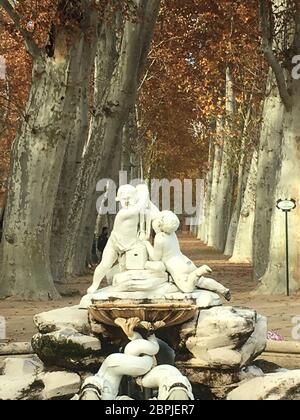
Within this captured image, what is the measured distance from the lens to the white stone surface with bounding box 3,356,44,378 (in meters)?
9.23

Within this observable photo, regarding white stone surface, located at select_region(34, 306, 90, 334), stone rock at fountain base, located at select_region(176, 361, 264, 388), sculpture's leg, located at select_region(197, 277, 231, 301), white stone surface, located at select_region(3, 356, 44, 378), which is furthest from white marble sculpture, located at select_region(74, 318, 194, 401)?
white stone surface, located at select_region(3, 356, 44, 378)

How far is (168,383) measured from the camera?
8047mm

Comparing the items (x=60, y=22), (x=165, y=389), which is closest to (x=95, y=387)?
(x=165, y=389)

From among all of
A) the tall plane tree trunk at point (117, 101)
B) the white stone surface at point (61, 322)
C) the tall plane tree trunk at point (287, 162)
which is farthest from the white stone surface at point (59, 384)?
the tall plane tree trunk at point (117, 101)

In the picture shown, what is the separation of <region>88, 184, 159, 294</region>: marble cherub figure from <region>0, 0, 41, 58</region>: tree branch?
800 cm

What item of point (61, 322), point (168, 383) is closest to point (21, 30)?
point (61, 322)

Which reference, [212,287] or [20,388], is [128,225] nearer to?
[212,287]

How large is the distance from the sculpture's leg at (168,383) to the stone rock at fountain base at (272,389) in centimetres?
69

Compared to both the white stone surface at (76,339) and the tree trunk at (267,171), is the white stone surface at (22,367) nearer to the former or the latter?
the white stone surface at (76,339)

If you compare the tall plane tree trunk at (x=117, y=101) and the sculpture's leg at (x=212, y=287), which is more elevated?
the tall plane tree trunk at (x=117, y=101)

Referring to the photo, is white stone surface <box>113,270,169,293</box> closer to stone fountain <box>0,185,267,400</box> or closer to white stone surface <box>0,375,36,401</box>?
stone fountain <box>0,185,267,400</box>

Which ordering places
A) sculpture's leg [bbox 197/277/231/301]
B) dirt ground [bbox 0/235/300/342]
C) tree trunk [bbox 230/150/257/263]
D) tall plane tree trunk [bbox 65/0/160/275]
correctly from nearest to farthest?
sculpture's leg [bbox 197/277/231/301] < dirt ground [bbox 0/235/300/342] < tall plane tree trunk [bbox 65/0/160/275] < tree trunk [bbox 230/150/257/263]

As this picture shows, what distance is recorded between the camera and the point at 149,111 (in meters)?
41.9

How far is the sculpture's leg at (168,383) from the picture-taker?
7.91 meters
